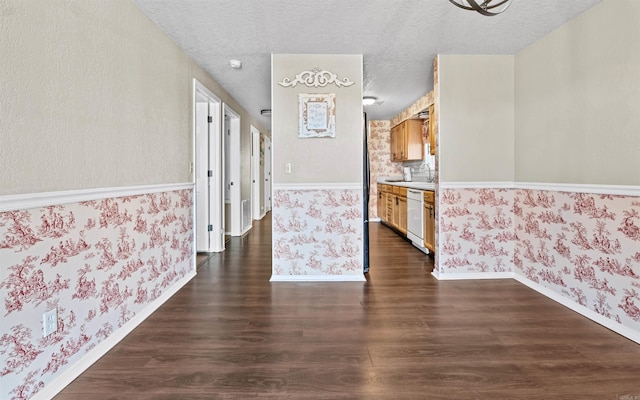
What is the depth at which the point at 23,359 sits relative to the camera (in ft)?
4.81

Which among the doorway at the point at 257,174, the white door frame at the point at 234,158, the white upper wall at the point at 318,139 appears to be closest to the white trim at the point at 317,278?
the white upper wall at the point at 318,139

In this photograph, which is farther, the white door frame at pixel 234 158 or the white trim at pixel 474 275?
the white door frame at pixel 234 158

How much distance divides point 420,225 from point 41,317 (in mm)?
3873

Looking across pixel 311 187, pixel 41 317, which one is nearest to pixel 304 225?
pixel 311 187

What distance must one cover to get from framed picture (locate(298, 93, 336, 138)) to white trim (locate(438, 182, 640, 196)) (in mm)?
1269

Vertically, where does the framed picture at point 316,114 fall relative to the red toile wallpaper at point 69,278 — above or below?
above

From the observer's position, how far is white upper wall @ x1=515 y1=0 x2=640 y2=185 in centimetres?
216

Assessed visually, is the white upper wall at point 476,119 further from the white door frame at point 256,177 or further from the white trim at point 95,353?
the white door frame at point 256,177

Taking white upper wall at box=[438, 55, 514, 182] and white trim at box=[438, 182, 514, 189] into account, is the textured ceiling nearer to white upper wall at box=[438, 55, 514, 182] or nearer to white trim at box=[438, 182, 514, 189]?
white upper wall at box=[438, 55, 514, 182]

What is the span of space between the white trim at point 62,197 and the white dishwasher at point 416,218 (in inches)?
126

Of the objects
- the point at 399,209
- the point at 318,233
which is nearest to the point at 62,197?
the point at 318,233

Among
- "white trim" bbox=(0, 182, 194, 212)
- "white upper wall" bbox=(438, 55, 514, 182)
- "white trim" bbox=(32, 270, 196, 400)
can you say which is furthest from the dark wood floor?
"white upper wall" bbox=(438, 55, 514, 182)

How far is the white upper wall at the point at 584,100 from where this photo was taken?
2.16 metres

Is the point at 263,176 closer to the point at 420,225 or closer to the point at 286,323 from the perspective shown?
the point at 420,225
